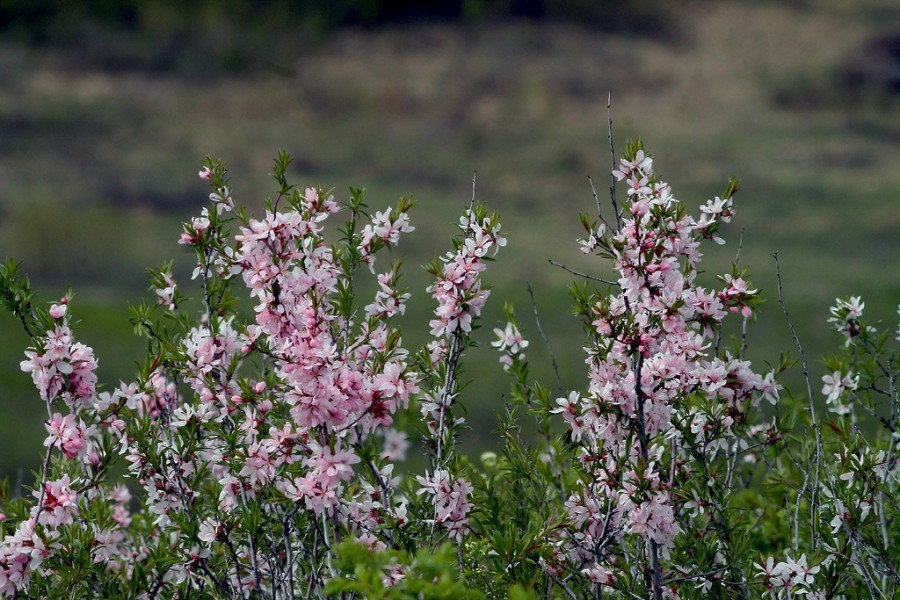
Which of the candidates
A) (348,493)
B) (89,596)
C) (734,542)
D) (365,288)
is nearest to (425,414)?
(348,493)

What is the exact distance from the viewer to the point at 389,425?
3.45 m

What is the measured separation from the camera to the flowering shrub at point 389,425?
124 inches

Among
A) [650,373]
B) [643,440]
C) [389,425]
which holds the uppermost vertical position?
Result: [389,425]

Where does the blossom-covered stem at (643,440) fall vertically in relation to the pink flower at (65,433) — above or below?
below

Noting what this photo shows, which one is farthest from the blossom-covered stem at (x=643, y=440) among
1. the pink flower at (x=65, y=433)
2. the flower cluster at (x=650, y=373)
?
the pink flower at (x=65, y=433)

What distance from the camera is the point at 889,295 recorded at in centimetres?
2027

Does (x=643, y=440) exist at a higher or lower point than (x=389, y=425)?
lower

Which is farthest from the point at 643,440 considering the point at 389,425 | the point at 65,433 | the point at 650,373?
the point at 65,433

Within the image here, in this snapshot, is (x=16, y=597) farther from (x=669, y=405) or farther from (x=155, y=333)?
(x=669, y=405)

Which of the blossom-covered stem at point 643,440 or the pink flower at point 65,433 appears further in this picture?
the pink flower at point 65,433

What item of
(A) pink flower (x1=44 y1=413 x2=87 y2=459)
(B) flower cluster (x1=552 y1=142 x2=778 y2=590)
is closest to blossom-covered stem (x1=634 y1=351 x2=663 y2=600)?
(B) flower cluster (x1=552 y1=142 x2=778 y2=590)

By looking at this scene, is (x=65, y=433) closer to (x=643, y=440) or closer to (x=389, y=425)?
(x=389, y=425)

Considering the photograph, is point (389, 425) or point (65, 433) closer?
point (65, 433)

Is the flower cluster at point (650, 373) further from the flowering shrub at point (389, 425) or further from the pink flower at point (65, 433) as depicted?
the pink flower at point (65, 433)
